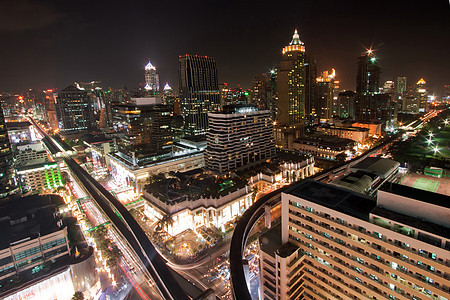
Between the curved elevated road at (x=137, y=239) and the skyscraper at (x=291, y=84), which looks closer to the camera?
the curved elevated road at (x=137, y=239)

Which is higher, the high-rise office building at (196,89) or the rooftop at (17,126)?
the high-rise office building at (196,89)

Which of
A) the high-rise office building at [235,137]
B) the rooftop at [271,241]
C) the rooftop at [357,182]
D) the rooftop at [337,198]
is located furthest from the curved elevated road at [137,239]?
the rooftop at [357,182]

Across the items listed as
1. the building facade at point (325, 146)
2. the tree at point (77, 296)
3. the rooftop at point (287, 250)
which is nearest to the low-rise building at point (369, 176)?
the rooftop at point (287, 250)

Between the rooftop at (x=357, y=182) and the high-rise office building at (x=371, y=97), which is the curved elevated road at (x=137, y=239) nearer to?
the rooftop at (x=357, y=182)

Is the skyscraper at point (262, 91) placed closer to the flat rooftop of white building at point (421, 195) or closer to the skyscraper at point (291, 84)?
the skyscraper at point (291, 84)

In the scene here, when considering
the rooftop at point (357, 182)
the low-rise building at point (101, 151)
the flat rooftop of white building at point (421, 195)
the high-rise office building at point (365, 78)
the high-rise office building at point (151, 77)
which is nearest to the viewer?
the flat rooftop of white building at point (421, 195)

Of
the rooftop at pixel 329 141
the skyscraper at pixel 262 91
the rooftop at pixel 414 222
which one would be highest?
the skyscraper at pixel 262 91

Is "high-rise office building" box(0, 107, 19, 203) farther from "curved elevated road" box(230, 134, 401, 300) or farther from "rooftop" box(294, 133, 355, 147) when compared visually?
"rooftop" box(294, 133, 355, 147)

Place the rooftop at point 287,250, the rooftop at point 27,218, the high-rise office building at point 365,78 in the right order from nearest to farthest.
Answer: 1. the rooftop at point 287,250
2. the rooftop at point 27,218
3. the high-rise office building at point 365,78
